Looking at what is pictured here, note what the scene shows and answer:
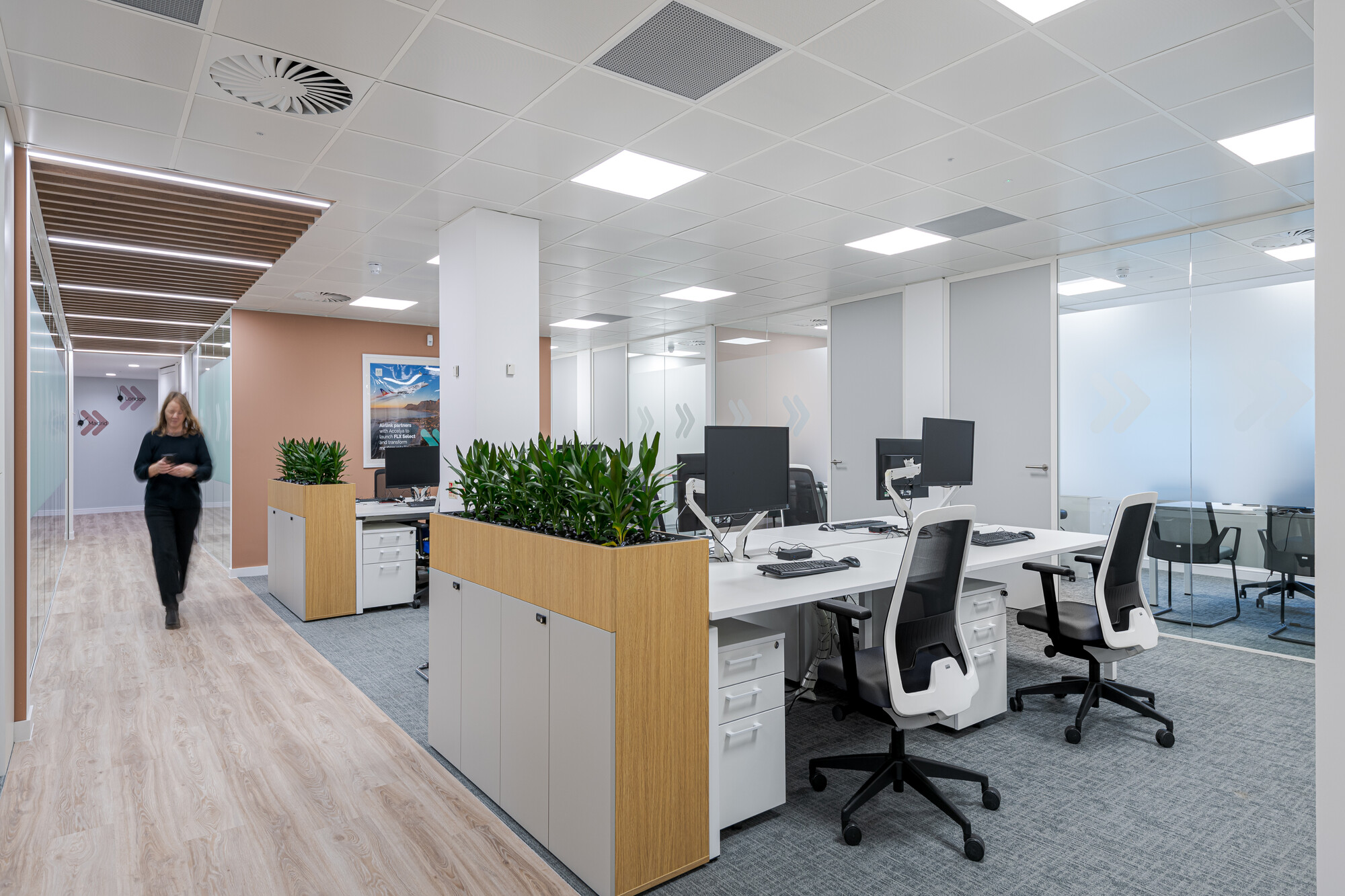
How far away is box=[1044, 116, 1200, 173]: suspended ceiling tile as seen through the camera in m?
3.41

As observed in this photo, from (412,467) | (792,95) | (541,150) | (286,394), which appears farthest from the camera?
(286,394)

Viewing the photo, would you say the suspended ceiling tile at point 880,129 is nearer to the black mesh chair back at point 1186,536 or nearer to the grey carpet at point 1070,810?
the grey carpet at point 1070,810

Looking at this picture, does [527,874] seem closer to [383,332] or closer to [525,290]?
[525,290]

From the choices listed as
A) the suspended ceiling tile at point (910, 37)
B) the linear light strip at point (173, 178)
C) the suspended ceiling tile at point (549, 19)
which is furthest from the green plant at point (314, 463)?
the suspended ceiling tile at point (910, 37)

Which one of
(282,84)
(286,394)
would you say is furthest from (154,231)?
(286,394)

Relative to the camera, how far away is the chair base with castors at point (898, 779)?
2.41 metres

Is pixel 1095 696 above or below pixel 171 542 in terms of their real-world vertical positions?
below

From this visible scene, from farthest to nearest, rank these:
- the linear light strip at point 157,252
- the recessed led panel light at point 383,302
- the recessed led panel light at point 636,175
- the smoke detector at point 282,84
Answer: the recessed led panel light at point 383,302 < the linear light strip at point 157,252 < the recessed led panel light at point 636,175 < the smoke detector at point 282,84

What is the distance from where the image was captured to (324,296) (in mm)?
7098

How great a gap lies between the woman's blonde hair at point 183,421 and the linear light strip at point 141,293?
1.99 meters

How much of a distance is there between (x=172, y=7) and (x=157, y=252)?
3684 millimetres

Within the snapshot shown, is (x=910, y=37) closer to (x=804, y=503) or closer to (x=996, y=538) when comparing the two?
(x=996, y=538)

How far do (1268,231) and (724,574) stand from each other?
4623 mm

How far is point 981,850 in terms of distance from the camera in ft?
7.52
